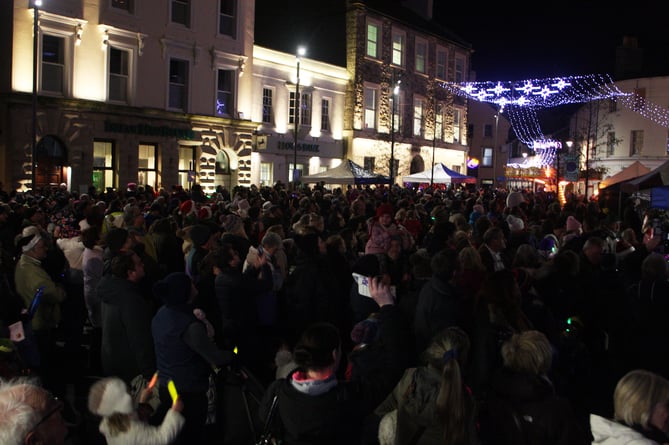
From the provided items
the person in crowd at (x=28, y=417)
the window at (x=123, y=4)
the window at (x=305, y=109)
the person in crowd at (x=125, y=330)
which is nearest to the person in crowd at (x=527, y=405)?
the person in crowd at (x=28, y=417)

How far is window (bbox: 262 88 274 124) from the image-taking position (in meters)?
31.2

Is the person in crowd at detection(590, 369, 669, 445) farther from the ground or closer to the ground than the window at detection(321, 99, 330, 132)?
closer to the ground

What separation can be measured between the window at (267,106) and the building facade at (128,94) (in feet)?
5.04

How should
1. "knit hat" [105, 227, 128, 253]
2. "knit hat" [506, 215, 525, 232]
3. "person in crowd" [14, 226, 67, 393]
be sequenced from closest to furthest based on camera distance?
"person in crowd" [14, 226, 67, 393] → "knit hat" [105, 227, 128, 253] → "knit hat" [506, 215, 525, 232]

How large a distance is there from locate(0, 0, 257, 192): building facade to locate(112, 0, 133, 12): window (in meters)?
0.04

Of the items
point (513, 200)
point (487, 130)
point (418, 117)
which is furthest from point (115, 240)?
point (487, 130)

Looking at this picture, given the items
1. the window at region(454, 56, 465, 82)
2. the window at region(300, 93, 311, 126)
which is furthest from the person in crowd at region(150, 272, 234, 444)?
the window at region(454, 56, 465, 82)

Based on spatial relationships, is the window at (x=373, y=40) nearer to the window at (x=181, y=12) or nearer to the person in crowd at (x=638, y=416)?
the window at (x=181, y=12)

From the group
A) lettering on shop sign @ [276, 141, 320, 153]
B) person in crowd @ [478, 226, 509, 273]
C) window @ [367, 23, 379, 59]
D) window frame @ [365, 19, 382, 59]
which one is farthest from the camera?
window @ [367, 23, 379, 59]

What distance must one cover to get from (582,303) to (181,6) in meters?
23.9

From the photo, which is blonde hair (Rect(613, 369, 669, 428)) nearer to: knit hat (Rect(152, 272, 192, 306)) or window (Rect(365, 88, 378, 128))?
knit hat (Rect(152, 272, 192, 306))

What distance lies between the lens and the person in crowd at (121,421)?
3.19 m

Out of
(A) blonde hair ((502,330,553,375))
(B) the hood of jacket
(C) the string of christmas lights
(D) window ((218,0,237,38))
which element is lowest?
(B) the hood of jacket

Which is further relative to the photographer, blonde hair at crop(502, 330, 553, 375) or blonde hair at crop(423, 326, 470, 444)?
blonde hair at crop(502, 330, 553, 375)
